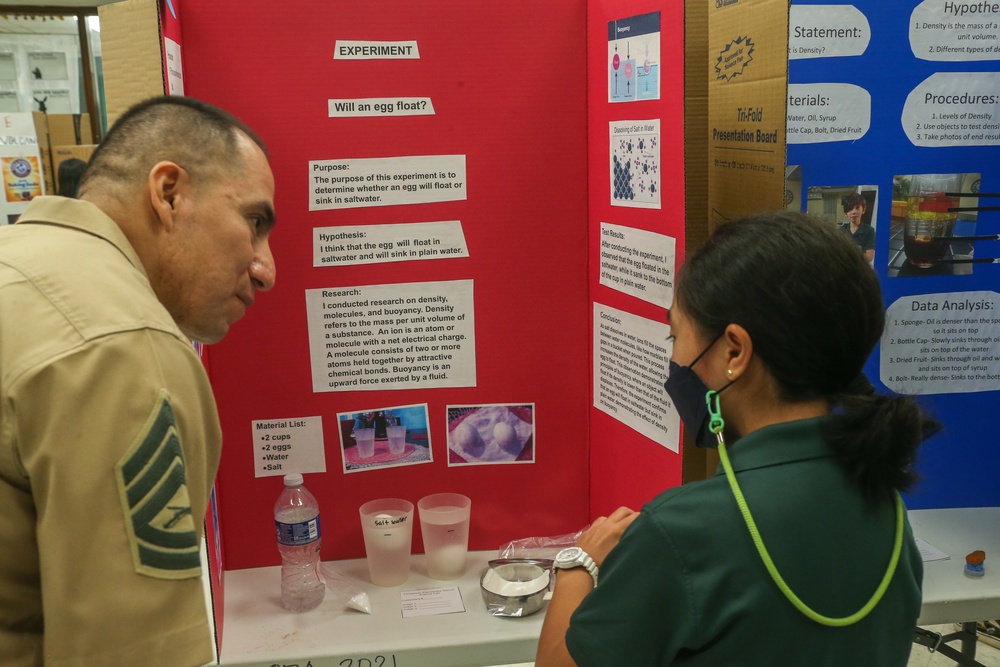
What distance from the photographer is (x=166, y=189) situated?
126 cm

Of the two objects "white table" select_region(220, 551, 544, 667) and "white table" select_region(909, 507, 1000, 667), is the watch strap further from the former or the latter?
"white table" select_region(909, 507, 1000, 667)

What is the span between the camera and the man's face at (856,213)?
1.94 meters

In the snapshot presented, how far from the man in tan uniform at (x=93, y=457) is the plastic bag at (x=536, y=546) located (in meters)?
1.16

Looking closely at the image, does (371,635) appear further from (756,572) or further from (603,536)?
(756,572)

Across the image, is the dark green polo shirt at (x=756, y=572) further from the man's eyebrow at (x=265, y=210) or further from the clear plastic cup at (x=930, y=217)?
the clear plastic cup at (x=930, y=217)

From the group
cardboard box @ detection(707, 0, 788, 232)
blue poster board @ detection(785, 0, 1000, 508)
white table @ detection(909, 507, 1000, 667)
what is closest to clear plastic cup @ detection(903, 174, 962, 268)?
blue poster board @ detection(785, 0, 1000, 508)

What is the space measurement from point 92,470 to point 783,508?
0.77 m

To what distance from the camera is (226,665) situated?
66.5 inches

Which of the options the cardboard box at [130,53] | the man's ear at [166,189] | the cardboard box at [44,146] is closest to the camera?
the man's ear at [166,189]

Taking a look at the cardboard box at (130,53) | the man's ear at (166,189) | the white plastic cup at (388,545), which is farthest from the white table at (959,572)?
the cardboard box at (130,53)

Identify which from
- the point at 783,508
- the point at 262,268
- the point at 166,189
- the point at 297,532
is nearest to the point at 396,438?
the point at 297,532

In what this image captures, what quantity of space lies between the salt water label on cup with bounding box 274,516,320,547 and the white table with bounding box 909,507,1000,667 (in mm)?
1246

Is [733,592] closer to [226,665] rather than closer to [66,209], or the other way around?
[66,209]

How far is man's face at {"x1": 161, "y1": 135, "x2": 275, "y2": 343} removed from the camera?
1.29 metres
